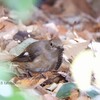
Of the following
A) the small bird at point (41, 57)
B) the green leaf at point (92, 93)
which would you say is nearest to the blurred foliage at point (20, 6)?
the small bird at point (41, 57)

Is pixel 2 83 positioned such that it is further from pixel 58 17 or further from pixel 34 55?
pixel 58 17

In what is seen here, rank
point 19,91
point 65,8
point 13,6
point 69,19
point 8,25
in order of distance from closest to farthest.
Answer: point 19,91, point 8,25, point 13,6, point 69,19, point 65,8

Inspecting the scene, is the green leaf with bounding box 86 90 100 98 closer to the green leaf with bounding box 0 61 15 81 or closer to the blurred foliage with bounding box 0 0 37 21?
the green leaf with bounding box 0 61 15 81

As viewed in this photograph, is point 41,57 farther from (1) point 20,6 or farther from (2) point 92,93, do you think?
(1) point 20,6

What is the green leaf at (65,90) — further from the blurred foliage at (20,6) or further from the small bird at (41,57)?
the blurred foliage at (20,6)

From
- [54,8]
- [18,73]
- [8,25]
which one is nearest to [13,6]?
[8,25]

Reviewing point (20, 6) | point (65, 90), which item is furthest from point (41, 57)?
point (20, 6)
